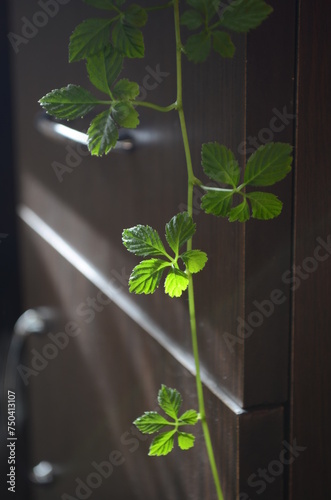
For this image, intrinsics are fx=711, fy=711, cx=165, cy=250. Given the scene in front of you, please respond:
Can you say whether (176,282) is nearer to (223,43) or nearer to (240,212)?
(240,212)

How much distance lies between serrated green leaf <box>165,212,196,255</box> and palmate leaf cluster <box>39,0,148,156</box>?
0.07 metres

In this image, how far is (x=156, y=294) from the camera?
82 cm

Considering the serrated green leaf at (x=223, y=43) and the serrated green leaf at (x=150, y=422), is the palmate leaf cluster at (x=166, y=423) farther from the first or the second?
the serrated green leaf at (x=223, y=43)

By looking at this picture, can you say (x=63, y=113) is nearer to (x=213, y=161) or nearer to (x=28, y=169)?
(x=213, y=161)

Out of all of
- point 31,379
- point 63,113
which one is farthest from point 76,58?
point 31,379

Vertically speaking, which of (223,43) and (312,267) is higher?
(223,43)

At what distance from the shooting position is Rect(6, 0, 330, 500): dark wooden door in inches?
23.3

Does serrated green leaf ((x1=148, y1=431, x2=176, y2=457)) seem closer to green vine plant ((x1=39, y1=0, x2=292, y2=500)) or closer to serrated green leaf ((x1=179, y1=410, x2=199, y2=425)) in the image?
serrated green leaf ((x1=179, y1=410, x2=199, y2=425))

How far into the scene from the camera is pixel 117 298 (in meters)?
0.95

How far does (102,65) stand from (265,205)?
0.48 ft

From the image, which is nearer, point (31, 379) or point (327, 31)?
point (327, 31)

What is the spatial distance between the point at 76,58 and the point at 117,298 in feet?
1.69

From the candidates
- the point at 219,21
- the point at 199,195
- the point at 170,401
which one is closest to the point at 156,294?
the point at 199,195

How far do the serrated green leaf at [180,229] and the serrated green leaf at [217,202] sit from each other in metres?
0.01
